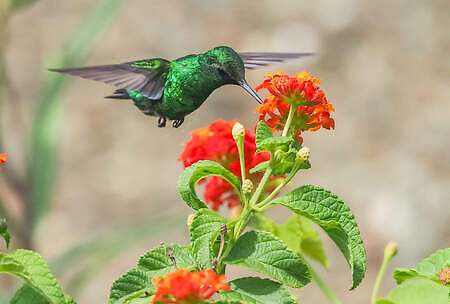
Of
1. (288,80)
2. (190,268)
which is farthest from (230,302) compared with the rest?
(288,80)

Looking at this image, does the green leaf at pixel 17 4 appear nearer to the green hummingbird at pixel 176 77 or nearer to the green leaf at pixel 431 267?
the green hummingbird at pixel 176 77

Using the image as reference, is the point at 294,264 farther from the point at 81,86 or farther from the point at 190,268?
the point at 81,86

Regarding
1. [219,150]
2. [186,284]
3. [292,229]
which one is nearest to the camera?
[186,284]

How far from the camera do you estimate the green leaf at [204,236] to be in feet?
3.17

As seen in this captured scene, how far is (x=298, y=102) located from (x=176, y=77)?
0.45 meters

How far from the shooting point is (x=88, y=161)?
183 inches

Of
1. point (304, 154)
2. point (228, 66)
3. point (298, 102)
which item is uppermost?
point (228, 66)

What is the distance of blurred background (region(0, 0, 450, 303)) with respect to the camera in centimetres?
412

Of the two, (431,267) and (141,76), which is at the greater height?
(141,76)

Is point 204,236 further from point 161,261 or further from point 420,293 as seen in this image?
point 420,293

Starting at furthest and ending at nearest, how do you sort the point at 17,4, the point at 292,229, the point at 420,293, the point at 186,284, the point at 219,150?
the point at 17,4, the point at 219,150, the point at 292,229, the point at 420,293, the point at 186,284

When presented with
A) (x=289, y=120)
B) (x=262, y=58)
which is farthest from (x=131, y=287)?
(x=262, y=58)

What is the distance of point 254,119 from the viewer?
457 centimetres

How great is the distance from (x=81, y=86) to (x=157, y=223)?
91.1 inches
